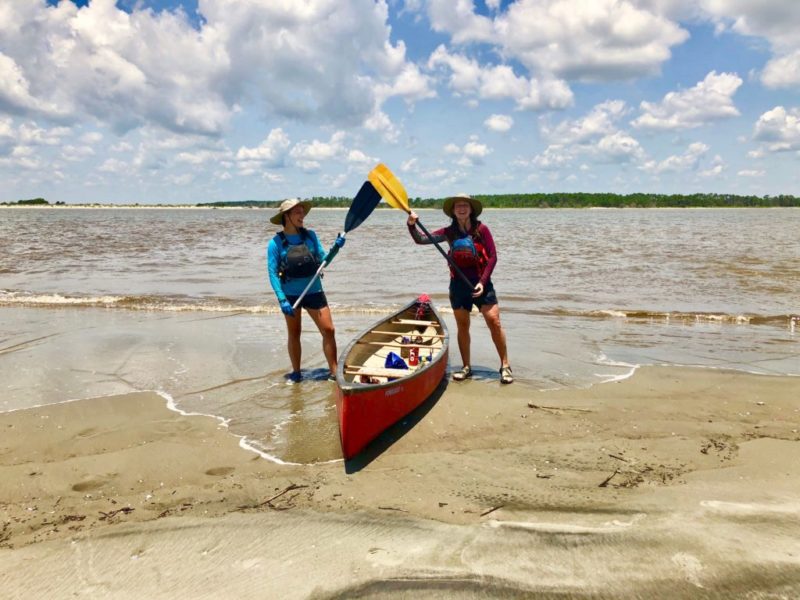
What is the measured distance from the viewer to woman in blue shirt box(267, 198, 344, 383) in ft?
19.9

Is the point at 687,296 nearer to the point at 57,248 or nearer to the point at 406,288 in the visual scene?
the point at 406,288

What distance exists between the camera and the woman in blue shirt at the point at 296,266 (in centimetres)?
606

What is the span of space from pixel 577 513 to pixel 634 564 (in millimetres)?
596

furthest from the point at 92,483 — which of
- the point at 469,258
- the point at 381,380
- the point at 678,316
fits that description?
the point at 678,316

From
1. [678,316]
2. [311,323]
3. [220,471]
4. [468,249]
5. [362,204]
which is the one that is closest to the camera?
[220,471]

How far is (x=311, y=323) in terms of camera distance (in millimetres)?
10242

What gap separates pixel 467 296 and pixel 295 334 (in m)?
1.97

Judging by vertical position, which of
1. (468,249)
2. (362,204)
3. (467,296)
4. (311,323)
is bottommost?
(311,323)

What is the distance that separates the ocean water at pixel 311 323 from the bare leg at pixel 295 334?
30cm

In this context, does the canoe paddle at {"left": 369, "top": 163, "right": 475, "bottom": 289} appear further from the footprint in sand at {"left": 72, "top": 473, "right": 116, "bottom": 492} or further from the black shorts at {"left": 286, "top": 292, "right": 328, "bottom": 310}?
the footprint in sand at {"left": 72, "top": 473, "right": 116, "bottom": 492}

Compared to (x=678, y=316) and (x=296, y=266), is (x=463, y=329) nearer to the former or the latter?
(x=296, y=266)

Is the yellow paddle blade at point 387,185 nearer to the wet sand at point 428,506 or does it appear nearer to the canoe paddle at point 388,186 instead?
the canoe paddle at point 388,186

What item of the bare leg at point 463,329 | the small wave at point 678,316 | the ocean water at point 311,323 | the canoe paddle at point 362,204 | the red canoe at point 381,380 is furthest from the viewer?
the small wave at point 678,316

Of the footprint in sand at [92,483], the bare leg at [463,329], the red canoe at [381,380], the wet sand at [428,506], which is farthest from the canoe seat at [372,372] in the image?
the footprint in sand at [92,483]
